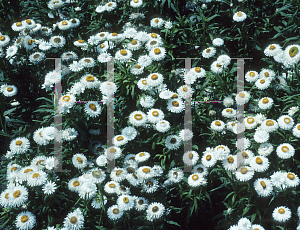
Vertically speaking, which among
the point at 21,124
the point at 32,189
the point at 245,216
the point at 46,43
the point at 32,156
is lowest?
the point at 245,216

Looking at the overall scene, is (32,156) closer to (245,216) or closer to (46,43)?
(46,43)

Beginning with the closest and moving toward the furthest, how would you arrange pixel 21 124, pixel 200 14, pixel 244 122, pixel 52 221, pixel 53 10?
pixel 52 221
pixel 244 122
pixel 21 124
pixel 200 14
pixel 53 10

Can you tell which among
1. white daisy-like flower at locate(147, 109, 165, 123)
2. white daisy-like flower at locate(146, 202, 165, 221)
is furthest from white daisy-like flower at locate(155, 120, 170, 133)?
white daisy-like flower at locate(146, 202, 165, 221)

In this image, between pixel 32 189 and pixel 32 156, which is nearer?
pixel 32 189

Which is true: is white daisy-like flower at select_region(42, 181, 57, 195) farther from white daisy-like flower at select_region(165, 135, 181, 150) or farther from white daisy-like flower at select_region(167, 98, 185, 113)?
white daisy-like flower at select_region(167, 98, 185, 113)

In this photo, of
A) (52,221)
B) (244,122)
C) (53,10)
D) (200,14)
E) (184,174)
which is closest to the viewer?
(52,221)

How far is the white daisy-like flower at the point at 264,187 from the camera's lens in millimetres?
2945

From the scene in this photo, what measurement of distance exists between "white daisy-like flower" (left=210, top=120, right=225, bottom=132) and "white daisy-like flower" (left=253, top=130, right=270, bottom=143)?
33cm

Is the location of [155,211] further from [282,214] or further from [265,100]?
[265,100]

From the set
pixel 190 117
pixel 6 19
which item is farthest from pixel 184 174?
pixel 6 19

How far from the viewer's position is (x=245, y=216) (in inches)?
123

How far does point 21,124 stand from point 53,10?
1811 mm

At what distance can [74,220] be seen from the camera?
2.81 meters

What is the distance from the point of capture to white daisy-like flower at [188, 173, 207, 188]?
305cm
